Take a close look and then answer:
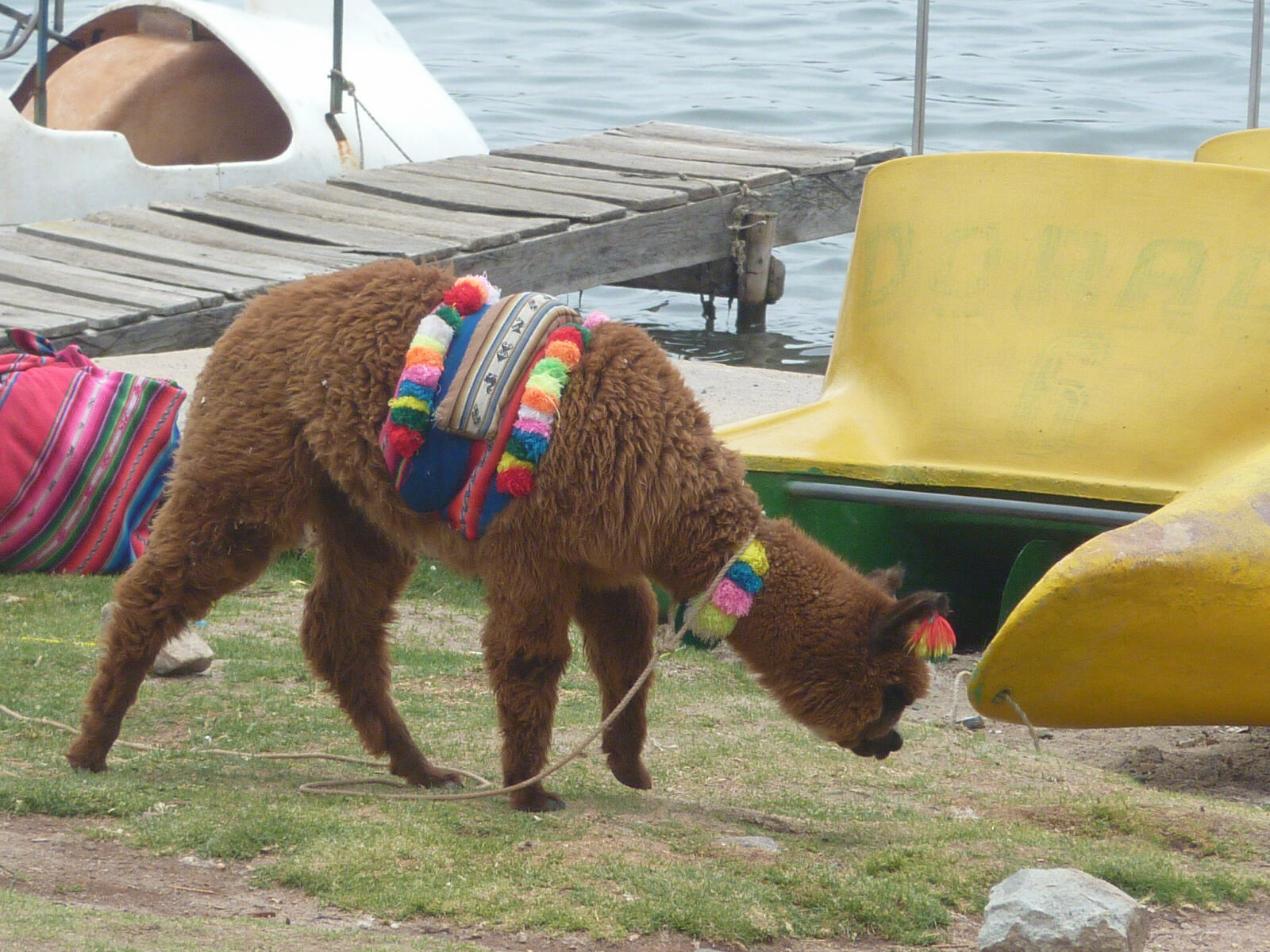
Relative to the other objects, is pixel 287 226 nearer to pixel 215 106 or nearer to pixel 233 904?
pixel 215 106

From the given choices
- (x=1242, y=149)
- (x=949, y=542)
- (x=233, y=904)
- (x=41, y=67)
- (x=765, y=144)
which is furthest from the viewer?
(x=765, y=144)

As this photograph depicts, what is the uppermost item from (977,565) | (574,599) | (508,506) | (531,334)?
(531,334)

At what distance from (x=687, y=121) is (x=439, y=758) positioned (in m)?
15.9

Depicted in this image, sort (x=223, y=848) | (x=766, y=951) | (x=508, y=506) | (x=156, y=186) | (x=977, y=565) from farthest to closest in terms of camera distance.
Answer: (x=156, y=186)
(x=977, y=565)
(x=508, y=506)
(x=223, y=848)
(x=766, y=951)

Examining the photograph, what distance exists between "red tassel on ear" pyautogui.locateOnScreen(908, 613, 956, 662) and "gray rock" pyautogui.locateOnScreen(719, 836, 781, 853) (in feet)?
2.05

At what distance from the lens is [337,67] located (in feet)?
38.8

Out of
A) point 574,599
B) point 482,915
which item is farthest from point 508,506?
point 482,915

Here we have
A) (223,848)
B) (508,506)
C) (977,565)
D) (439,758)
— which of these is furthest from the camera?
(977,565)

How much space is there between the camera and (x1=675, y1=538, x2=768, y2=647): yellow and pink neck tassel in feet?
14.2

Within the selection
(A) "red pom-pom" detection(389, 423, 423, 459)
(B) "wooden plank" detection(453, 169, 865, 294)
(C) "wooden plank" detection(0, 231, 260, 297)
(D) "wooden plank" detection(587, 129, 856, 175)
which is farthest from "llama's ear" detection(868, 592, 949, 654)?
(D) "wooden plank" detection(587, 129, 856, 175)

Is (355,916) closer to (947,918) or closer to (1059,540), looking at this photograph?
(947,918)

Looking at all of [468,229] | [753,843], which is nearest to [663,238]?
[468,229]

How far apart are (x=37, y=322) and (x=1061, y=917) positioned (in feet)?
21.1

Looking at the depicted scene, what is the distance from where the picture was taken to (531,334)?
4402mm
